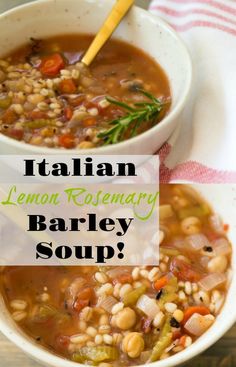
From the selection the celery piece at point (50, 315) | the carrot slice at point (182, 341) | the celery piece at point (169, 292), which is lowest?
the celery piece at point (50, 315)

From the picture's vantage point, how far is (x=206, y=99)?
2.40m

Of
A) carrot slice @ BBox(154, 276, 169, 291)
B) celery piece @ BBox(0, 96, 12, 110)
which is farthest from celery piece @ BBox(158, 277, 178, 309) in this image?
celery piece @ BBox(0, 96, 12, 110)

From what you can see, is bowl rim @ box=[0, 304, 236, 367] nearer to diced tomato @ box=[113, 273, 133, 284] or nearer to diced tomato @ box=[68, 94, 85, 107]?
diced tomato @ box=[113, 273, 133, 284]

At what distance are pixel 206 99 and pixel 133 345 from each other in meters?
1.01

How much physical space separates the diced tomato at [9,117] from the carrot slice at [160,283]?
32.8 inches

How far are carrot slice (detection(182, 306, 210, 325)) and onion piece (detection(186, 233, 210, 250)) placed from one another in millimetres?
201

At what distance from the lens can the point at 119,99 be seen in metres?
2.47

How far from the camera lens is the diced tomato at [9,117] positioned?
7.78 ft

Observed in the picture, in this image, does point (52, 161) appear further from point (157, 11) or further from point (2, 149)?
point (157, 11)

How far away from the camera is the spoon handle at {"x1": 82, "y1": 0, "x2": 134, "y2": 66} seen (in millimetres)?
2578

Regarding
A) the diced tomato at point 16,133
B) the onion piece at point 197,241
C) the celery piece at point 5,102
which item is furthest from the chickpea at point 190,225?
the celery piece at point 5,102

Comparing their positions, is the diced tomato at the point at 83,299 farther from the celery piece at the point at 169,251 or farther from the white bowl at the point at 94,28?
the white bowl at the point at 94,28

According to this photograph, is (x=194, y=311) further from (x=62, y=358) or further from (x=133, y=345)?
(x=62, y=358)

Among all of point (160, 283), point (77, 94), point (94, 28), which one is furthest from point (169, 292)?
point (94, 28)
